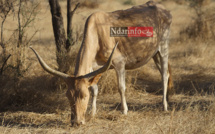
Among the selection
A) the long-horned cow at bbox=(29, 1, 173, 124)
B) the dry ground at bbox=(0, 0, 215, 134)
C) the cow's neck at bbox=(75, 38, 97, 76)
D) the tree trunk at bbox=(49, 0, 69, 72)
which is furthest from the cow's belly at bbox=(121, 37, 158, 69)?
the tree trunk at bbox=(49, 0, 69, 72)

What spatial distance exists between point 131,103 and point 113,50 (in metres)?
2.35

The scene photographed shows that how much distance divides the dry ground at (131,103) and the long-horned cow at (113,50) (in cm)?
39

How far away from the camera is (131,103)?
21.5ft

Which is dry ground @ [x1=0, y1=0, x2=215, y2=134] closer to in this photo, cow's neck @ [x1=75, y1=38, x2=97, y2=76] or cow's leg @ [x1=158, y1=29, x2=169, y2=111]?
cow's leg @ [x1=158, y1=29, x2=169, y2=111]

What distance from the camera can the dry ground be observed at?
4.72 metres

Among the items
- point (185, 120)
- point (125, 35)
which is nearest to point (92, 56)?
point (125, 35)

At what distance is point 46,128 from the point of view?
487 cm

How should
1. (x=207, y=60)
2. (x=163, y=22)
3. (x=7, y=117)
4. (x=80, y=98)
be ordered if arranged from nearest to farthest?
1. (x=80, y=98)
2. (x=7, y=117)
3. (x=163, y=22)
4. (x=207, y=60)

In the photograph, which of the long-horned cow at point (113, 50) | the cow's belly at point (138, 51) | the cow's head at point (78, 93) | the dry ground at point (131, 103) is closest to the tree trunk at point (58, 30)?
the dry ground at point (131, 103)

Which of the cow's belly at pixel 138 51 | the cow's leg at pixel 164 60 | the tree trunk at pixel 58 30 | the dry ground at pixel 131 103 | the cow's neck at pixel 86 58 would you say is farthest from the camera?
the tree trunk at pixel 58 30

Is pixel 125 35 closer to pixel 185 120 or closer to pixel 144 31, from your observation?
pixel 144 31

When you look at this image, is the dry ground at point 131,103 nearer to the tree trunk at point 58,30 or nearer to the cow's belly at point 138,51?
the tree trunk at point 58,30

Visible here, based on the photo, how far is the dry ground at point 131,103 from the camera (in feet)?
15.5

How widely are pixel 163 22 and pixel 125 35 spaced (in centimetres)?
113
